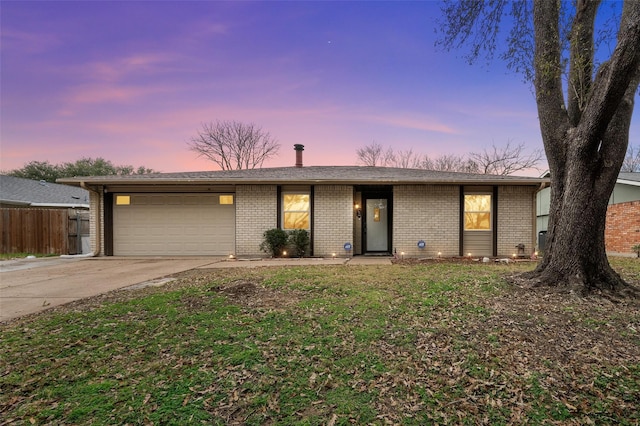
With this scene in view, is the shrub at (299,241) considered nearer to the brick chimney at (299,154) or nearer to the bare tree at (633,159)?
the brick chimney at (299,154)

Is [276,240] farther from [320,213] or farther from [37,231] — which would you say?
[37,231]

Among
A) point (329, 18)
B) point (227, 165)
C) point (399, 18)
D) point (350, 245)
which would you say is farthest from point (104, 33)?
point (227, 165)

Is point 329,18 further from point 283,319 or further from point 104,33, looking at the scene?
point 283,319

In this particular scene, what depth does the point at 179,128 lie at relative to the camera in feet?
50.5

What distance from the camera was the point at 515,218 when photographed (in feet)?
31.6

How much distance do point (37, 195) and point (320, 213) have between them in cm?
1712

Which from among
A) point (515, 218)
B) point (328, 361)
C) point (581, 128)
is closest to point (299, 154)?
point (515, 218)

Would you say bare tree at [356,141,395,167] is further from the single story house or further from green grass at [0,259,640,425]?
green grass at [0,259,640,425]

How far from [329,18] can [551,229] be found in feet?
32.5

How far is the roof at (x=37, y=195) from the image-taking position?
15016 millimetres

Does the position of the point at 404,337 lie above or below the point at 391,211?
below

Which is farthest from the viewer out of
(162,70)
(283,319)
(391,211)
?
(162,70)

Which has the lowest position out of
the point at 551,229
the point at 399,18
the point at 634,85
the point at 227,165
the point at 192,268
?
the point at 192,268

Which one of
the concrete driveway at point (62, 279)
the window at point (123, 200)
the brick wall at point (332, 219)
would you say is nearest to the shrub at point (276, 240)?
the brick wall at point (332, 219)
